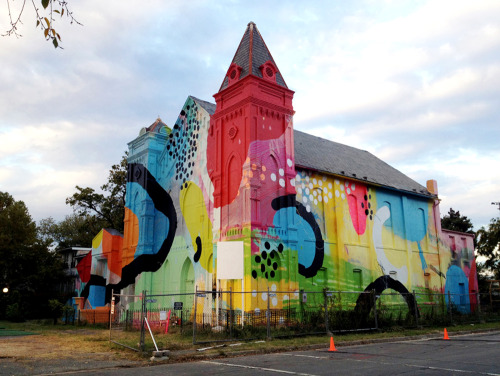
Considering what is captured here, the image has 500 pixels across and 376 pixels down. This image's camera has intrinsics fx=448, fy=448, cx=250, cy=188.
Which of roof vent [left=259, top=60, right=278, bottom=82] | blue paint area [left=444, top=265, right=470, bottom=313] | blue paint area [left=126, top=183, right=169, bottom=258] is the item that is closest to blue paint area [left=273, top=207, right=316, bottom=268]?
roof vent [left=259, top=60, right=278, bottom=82]

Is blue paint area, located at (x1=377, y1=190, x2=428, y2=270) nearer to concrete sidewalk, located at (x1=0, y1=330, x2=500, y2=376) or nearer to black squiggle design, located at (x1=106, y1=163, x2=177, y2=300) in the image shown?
black squiggle design, located at (x1=106, y1=163, x2=177, y2=300)

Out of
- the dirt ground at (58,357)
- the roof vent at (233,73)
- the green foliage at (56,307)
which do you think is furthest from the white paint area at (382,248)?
the green foliage at (56,307)

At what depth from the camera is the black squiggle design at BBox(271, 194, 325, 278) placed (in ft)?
74.4

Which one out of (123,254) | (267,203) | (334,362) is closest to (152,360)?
(334,362)

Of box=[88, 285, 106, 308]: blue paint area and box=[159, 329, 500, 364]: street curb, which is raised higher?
box=[88, 285, 106, 308]: blue paint area

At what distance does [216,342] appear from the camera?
16422mm

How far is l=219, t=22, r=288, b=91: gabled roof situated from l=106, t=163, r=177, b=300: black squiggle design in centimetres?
852

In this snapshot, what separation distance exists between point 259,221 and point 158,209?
406 inches

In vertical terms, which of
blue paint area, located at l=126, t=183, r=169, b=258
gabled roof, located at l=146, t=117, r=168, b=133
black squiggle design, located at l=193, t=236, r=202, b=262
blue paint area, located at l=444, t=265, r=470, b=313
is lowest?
blue paint area, located at l=444, t=265, r=470, b=313

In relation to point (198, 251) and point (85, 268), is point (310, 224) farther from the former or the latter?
point (85, 268)

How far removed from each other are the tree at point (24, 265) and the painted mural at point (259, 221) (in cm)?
652

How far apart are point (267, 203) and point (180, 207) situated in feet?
25.2

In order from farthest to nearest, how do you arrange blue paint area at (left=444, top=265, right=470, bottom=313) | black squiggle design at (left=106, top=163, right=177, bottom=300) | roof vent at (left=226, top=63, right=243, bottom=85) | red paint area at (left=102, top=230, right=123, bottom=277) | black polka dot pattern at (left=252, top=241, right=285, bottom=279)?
blue paint area at (left=444, top=265, right=470, bottom=313), red paint area at (left=102, top=230, right=123, bottom=277), black squiggle design at (left=106, top=163, right=177, bottom=300), roof vent at (left=226, top=63, right=243, bottom=85), black polka dot pattern at (left=252, top=241, right=285, bottom=279)

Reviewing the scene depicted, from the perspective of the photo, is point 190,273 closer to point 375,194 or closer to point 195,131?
point 195,131
